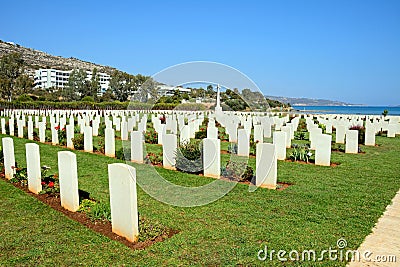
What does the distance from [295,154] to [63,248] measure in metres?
8.56

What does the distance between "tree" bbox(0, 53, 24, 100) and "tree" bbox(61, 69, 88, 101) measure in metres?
11.0

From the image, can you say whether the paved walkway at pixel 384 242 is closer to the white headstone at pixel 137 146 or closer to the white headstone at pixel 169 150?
the white headstone at pixel 169 150

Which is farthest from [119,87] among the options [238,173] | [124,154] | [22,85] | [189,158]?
[238,173]

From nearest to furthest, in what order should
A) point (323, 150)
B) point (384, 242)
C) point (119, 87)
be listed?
point (384, 242)
point (323, 150)
point (119, 87)

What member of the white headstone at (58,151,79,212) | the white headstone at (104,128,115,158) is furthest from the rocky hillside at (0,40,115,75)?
the white headstone at (58,151,79,212)

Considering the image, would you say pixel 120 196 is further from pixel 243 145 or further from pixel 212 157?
pixel 243 145

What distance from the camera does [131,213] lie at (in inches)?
185

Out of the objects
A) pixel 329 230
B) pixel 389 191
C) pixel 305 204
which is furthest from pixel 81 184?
pixel 389 191

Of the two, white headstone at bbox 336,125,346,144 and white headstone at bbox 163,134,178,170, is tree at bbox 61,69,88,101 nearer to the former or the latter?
white headstone at bbox 336,125,346,144

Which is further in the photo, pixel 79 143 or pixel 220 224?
pixel 79 143

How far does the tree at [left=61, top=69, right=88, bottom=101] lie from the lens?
78.8m

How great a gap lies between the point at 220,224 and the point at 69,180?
2.81 m

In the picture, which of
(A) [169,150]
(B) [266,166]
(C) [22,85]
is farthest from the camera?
(C) [22,85]

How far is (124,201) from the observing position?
4.81 metres
